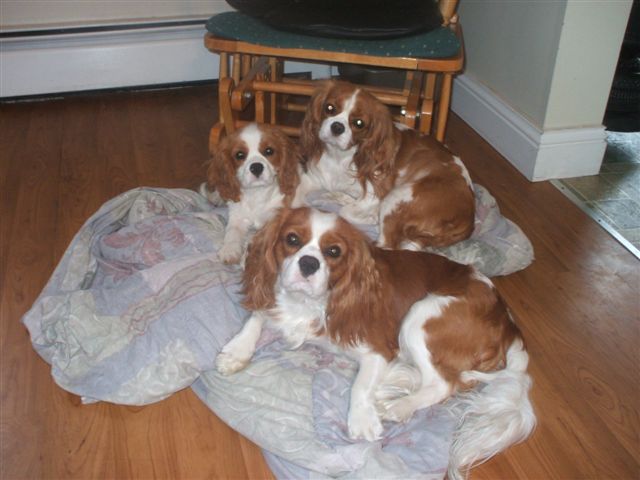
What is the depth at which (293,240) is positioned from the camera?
169cm

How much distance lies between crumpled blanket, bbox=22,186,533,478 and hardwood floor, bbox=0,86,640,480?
3.0 inches

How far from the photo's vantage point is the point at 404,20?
8.43 feet

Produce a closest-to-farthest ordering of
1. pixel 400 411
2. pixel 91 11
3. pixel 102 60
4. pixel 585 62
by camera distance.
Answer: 1. pixel 400 411
2. pixel 585 62
3. pixel 91 11
4. pixel 102 60

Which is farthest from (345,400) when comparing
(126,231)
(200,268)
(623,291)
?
(623,291)

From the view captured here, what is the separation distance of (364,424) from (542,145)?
6.01 ft

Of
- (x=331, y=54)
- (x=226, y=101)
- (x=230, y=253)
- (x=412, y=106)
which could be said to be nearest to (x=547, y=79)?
(x=412, y=106)

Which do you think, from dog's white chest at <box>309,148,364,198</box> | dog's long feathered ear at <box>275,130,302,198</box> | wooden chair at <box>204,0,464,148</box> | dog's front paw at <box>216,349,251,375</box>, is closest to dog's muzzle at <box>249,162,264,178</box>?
dog's long feathered ear at <box>275,130,302,198</box>

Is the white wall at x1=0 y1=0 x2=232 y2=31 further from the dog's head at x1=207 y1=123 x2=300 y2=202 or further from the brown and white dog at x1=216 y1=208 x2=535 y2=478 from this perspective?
the brown and white dog at x1=216 y1=208 x2=535 y2=478

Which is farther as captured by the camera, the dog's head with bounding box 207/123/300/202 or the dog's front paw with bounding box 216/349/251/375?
the dog's head with bounding box 207/123/300/202

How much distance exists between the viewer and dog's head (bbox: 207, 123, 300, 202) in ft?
7.38

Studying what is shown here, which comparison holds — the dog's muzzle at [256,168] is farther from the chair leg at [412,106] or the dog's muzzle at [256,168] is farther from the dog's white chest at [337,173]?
the chair leg at [412,106]

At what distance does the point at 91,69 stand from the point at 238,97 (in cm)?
150

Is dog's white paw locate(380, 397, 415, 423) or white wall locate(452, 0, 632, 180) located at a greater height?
white wall locate(452, 0, 632, 180)

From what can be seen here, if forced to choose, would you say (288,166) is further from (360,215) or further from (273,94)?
(273,94)
